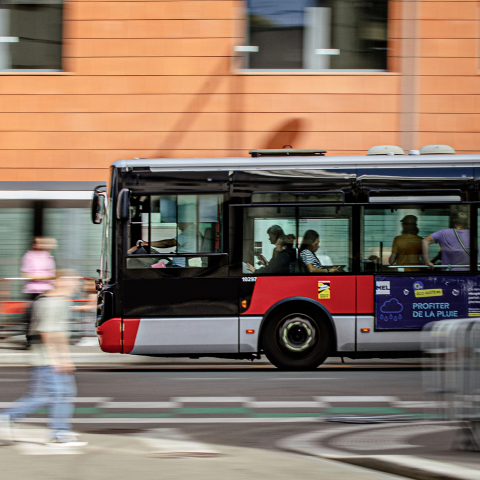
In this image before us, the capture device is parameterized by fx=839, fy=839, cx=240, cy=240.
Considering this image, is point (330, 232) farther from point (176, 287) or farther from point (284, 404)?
point (284, 404)

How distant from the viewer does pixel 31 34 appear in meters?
15.9

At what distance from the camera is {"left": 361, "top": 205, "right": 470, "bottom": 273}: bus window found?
33.6 feet

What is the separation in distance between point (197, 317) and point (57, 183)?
587cm

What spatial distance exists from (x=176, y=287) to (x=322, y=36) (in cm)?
758

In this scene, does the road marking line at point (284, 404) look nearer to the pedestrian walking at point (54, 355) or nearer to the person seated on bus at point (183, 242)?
the pedestrian walking at point (54, 355)

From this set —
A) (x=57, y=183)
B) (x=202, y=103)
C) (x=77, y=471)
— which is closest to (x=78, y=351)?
(x=57, y=183)

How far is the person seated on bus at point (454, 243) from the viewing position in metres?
10.2

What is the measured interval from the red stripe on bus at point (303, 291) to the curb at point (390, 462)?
3856 mm

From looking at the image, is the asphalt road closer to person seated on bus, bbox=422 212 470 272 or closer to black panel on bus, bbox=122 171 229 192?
person seated on bus, bbox=422 212 470 272

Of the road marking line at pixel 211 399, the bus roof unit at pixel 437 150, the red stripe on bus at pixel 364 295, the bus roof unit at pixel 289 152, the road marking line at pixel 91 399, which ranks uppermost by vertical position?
the bus roof unit at pixel 437 150

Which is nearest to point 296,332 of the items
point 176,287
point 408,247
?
point 176,287

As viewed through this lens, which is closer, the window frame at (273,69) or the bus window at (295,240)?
the bus window at (295,240)

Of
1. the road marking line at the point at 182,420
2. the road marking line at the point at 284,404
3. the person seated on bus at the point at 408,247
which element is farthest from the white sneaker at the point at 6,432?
the person seated on bus at the point at 408,247

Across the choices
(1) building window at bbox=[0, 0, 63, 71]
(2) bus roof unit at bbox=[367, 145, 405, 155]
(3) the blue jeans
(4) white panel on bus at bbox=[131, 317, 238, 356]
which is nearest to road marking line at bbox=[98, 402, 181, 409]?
(3) the blue jeans
